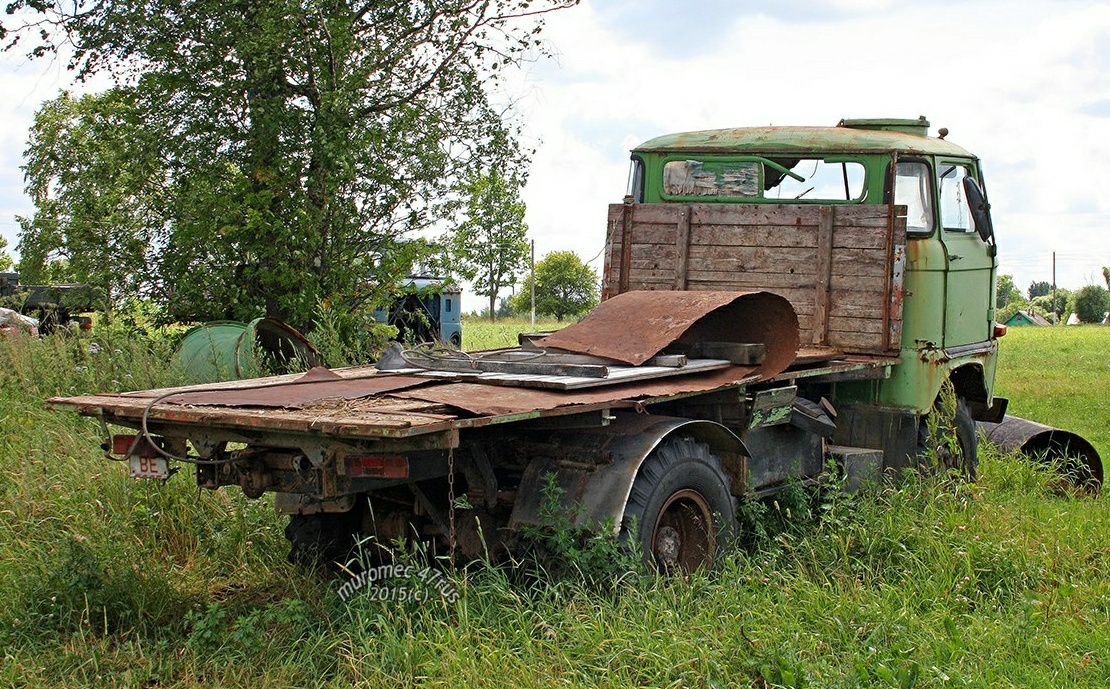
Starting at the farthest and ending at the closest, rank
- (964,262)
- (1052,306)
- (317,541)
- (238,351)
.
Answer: (1052,306)
(238,351)
(964,262)
(317,541)

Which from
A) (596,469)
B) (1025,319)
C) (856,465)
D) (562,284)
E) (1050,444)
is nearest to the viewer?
(596,469)

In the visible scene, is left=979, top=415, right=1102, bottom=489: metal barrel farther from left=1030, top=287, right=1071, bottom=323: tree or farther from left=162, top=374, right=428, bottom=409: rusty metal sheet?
left=1030, top=287, right=1071, bottom=323: tree

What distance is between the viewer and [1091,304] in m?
67.4

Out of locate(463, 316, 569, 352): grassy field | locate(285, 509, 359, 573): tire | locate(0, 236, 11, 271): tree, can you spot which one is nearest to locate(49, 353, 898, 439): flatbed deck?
locate(285, 509, 359, 573): tire

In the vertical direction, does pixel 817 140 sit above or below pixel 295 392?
above

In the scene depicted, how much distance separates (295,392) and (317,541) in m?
1.27

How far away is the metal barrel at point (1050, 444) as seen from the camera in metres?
9.35

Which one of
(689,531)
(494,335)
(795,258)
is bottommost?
(689,531)

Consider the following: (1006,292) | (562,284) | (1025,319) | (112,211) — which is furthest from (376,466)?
(1006,292)

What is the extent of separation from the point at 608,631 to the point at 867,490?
10.6 feet

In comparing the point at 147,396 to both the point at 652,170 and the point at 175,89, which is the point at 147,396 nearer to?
the point at 652,170

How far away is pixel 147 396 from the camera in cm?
508

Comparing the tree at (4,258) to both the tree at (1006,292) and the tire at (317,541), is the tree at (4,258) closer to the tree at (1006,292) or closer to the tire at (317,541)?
the tire at (317,541)

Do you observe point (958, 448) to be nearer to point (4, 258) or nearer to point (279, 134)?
point (279, 134)
